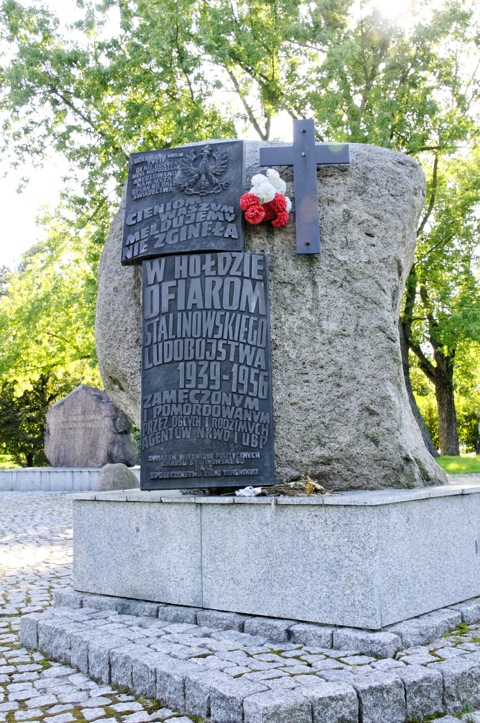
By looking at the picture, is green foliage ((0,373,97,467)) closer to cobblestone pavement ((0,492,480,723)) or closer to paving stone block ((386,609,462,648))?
cobblestone pavement ((0,492,480,723))

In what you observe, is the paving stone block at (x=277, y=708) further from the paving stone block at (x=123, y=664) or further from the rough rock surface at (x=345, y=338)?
the rough rock surface at (x=345, y=338)

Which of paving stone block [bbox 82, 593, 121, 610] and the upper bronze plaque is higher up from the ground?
the upper bronze plaque

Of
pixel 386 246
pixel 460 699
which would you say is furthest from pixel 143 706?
pixel 386 246

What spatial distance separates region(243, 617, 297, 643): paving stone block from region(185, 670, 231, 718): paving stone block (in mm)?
742

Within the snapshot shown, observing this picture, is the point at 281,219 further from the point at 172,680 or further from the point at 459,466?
the point at 459,466

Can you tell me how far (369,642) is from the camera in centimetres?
383

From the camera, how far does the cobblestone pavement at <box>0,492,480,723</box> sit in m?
3.26

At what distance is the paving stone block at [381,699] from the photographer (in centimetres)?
325

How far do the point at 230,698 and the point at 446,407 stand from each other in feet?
63.2

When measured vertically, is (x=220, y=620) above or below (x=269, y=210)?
below

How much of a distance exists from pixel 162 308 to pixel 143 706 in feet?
8.68

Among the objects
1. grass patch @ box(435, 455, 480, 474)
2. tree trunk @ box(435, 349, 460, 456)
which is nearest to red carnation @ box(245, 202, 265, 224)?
grass patch @ box(435, 455, 480, 474)

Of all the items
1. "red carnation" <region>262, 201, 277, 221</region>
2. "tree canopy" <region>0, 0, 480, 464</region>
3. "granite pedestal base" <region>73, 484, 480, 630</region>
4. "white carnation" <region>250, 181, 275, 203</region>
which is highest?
"tree canopy" <region>0, 0, 480, 464</region>

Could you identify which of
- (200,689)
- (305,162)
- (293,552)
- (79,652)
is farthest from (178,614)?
(305,162)
